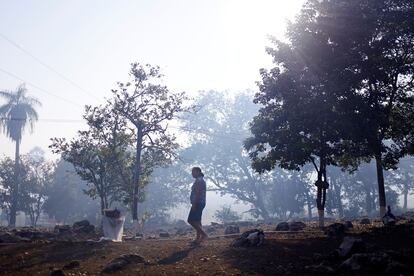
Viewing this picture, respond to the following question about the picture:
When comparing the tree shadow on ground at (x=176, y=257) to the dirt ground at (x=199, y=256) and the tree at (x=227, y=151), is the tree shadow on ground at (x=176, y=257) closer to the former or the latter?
the dirt ground at (x=199, y=256)

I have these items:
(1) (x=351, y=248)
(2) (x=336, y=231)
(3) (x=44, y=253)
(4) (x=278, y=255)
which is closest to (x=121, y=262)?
(4) (x=278, y=255)

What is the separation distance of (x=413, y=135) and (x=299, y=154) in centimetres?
401

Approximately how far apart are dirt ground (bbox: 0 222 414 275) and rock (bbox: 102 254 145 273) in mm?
126

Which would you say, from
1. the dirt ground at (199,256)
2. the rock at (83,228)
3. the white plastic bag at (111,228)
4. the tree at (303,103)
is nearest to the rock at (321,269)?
the dirt ground at (199,256)

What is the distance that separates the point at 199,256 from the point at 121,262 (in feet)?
5.58

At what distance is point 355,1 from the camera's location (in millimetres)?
14922

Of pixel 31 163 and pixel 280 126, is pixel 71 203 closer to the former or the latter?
pixel 31 163

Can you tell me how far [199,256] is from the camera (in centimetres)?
900

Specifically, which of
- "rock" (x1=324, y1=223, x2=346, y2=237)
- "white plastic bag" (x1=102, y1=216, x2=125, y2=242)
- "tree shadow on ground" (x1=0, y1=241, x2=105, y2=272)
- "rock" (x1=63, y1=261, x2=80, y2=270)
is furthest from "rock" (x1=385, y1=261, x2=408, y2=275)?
"white plastic bag" (x1=102, y1=216, x2=125, y2=242)

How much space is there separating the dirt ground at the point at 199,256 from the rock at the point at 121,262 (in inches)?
4.9

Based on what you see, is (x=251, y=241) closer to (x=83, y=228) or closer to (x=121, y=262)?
(x=121, y=262)

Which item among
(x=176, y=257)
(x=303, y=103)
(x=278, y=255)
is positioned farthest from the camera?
(x=303, y=103)

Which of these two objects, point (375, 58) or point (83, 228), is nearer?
point (375, 58)

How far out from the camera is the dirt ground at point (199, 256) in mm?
7489
